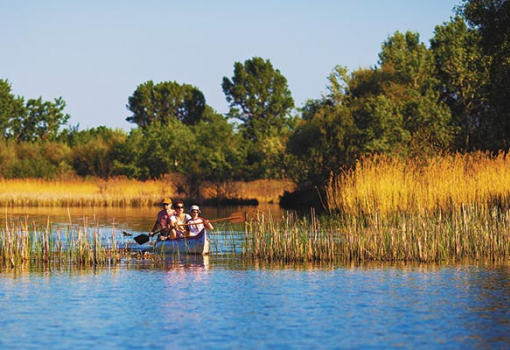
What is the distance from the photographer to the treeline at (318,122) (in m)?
39.6

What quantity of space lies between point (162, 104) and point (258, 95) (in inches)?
495

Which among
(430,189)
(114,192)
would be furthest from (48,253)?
(114,192)

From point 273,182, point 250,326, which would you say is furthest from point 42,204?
point 250,326

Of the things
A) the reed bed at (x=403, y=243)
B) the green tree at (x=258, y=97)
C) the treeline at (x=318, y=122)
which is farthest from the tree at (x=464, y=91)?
the green tree at (x=258, y=97)

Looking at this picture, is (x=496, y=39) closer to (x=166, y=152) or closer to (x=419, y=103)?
(x=419, y=103)

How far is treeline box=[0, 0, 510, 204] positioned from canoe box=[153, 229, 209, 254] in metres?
11.4

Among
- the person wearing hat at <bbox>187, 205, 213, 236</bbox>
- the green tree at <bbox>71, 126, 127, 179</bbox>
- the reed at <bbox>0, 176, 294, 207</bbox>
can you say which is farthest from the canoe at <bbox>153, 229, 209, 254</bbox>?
the green tree at <bbox>71, 126, 127, 179</bbox>

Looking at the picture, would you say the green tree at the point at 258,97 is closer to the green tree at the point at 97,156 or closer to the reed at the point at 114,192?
the green tree at the point at 97,156

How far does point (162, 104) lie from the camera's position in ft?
314

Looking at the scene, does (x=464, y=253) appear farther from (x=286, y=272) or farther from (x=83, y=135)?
(x=83, y=135)

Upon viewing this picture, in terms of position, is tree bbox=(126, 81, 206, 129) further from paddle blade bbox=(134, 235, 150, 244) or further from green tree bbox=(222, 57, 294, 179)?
paddle blade bbox=(134, 235, 150, 244)

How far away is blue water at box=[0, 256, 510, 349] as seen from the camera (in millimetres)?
11354

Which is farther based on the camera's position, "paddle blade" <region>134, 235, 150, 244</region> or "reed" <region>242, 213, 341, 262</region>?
"paddle blade" <region>134, 235, 150, 244</region>

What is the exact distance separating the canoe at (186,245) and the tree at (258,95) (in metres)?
65.2
